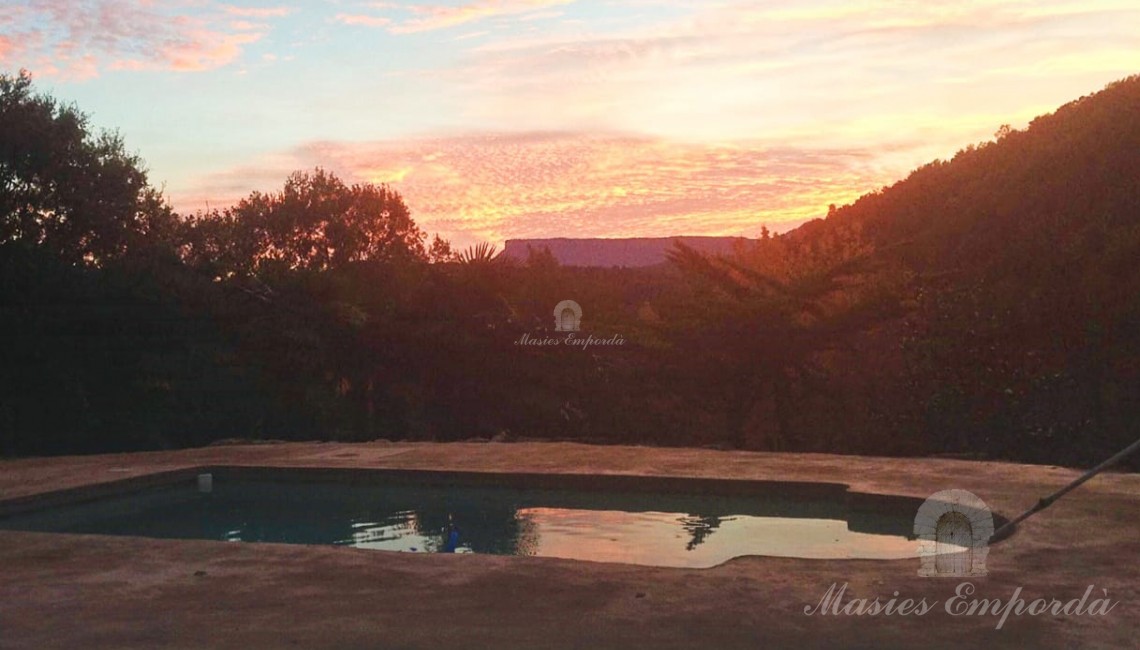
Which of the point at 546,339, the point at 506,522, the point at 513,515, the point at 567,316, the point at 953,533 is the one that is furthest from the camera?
the point at 567,316

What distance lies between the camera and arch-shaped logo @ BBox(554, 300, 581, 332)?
57.2 feet

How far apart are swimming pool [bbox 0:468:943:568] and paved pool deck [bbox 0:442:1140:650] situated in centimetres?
159

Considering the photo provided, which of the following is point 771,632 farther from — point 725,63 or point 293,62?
point 293,62

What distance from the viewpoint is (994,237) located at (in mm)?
20203

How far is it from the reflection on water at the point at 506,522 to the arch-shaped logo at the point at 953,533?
0.22 metres

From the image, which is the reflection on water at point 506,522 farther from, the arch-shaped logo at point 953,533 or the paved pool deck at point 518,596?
the paved pool deck at point 518,596

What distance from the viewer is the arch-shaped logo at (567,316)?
57.2 feet

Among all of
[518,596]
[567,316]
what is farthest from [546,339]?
[518,596]

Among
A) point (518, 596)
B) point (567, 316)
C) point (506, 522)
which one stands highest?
point (567, 316)

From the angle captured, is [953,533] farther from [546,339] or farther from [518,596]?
[546,339]

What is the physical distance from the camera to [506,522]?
1022cm

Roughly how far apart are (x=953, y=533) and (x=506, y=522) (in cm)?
422

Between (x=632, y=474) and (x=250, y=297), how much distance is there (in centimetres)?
873

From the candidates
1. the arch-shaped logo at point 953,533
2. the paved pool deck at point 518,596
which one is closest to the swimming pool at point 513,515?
the arch-shaped logo at point 953,533
